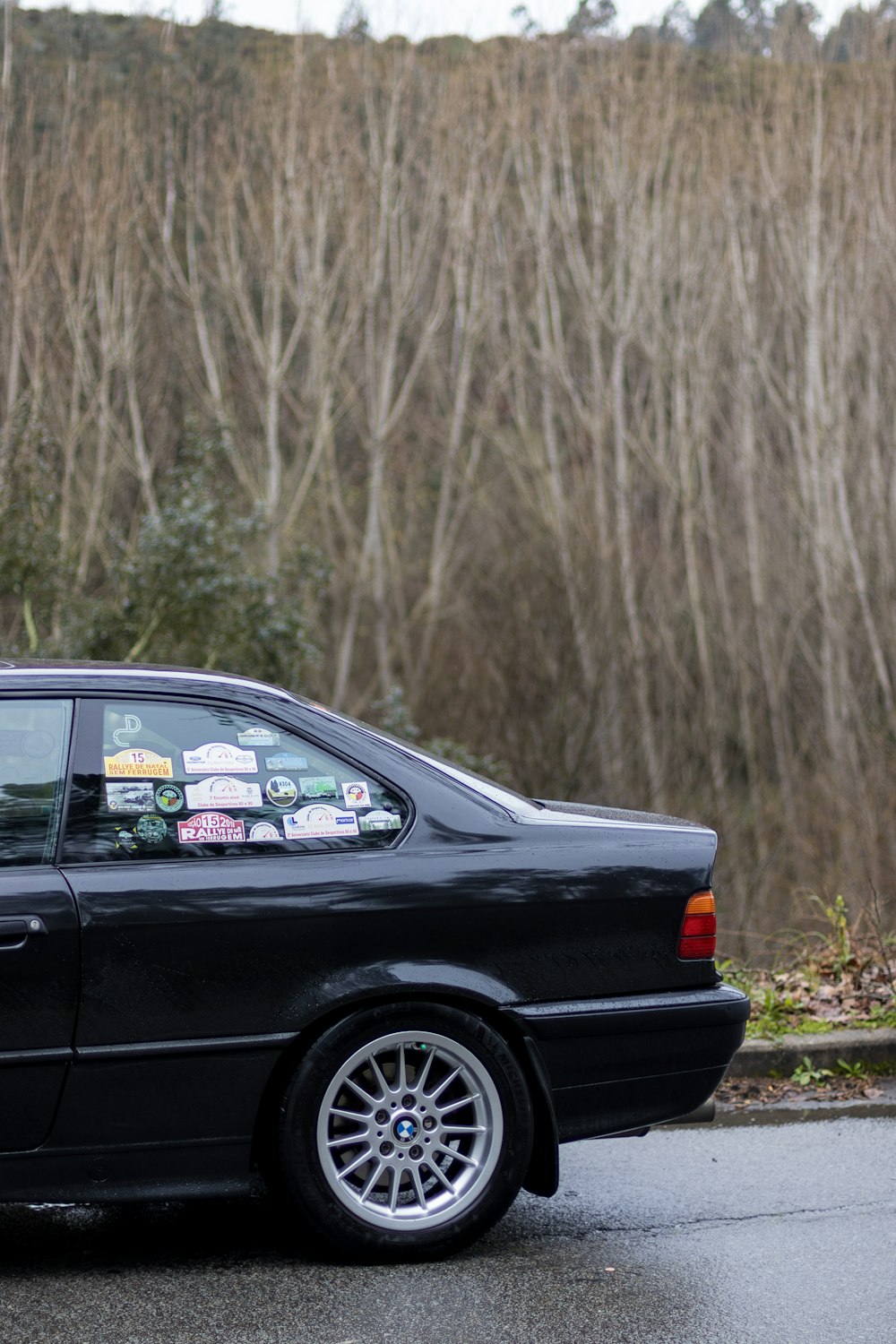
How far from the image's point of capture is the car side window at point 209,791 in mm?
3703

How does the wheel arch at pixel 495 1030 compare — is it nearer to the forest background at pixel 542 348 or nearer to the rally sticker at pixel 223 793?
the rally sticker at pixel 223 793

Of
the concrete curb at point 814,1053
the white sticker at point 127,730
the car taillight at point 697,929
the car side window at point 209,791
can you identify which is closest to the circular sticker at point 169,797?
the car side window at point 209,791

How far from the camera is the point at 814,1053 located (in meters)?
5.61

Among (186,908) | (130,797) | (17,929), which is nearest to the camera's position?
(17,929)

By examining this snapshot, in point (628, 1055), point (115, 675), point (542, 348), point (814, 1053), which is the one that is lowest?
point (814, 1053)

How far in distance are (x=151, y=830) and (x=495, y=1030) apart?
1071mm

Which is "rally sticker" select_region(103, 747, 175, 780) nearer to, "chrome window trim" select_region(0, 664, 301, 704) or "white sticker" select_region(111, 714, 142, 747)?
"white sticker" select_region(111, 714, 142, 747)

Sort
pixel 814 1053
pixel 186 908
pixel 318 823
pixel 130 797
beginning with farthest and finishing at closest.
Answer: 1. pixel 814 1053
2. pixel 318 823
3. pixel 130 797
4. pixel 186 908

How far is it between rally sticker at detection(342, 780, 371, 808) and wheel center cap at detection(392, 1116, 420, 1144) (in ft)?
2.76

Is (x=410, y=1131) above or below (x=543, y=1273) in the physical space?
above

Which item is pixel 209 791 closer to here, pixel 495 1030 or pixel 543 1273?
pixel 495 1030

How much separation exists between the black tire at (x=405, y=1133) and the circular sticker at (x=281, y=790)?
0.61 metres

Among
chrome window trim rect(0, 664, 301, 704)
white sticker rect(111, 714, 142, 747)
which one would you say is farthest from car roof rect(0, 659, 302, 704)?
white sticker rect(111, 714, 142, 747)

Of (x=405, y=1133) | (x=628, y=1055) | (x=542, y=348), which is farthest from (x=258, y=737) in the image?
(x=542, y=348)
